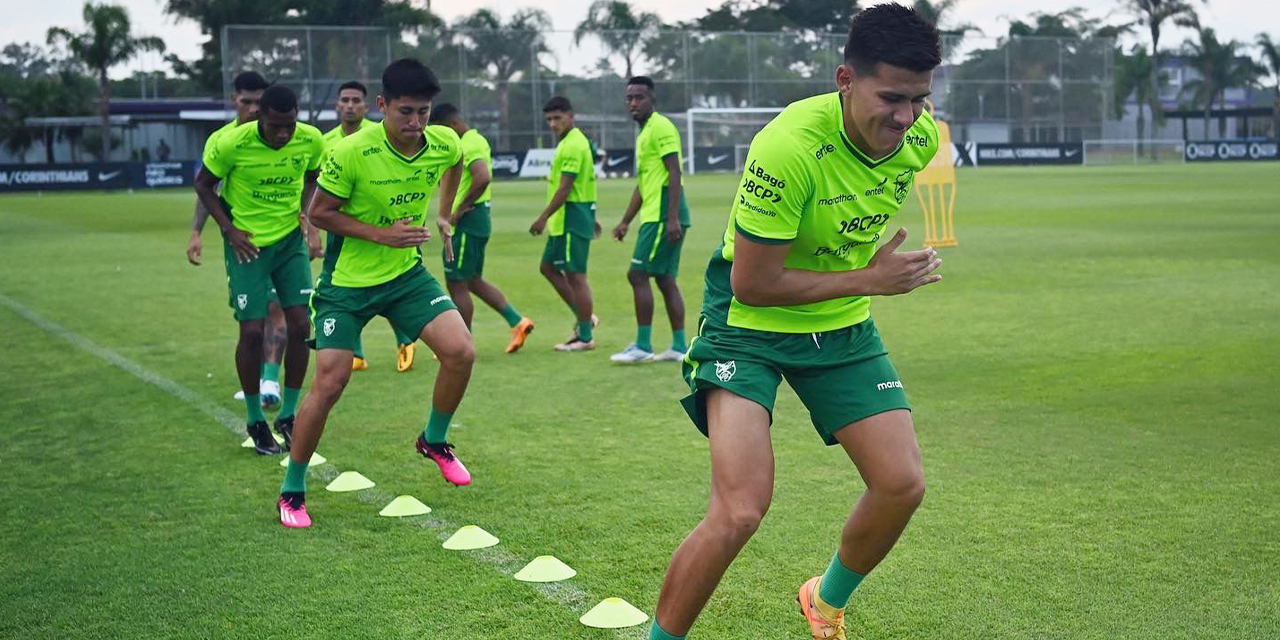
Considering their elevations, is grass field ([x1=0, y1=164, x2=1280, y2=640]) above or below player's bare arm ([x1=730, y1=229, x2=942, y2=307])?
below

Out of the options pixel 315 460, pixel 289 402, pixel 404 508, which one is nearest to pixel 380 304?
pixel 404 508

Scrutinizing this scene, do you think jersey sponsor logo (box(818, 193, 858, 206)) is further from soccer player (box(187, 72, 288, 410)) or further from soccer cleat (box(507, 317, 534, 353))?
soccer cleat (box(507, 317, 534, 353))

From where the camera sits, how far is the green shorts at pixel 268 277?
7820 mm

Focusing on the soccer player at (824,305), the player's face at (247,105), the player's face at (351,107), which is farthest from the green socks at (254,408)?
the soccer player at (824,305)

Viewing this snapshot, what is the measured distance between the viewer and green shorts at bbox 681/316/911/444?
13.1ft

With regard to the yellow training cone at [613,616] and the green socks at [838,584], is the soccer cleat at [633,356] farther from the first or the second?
the green socks at [838,584]

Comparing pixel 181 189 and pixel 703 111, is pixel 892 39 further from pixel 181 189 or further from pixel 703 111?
pixel 703 111

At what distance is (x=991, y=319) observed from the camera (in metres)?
12.0

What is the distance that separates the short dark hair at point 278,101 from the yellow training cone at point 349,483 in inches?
87.8

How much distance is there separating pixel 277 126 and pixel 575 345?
12.8ft

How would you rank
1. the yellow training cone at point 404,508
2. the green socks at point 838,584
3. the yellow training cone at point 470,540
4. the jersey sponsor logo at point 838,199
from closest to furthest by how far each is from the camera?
1. the jersey sponsor logo at point 838,199
2. the green socks at point 838,584
3. the yellow training cone at point 470,540
4. the yellow training cone at point 404,508

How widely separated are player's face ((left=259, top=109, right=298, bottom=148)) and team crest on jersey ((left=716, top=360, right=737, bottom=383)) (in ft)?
14.9

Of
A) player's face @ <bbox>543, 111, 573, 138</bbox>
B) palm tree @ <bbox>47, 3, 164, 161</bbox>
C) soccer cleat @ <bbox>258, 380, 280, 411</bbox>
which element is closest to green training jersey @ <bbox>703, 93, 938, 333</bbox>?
soccer cleat @ <bbox>258, 380, 280, 411</bbox>

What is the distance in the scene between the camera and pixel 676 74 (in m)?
60.4
